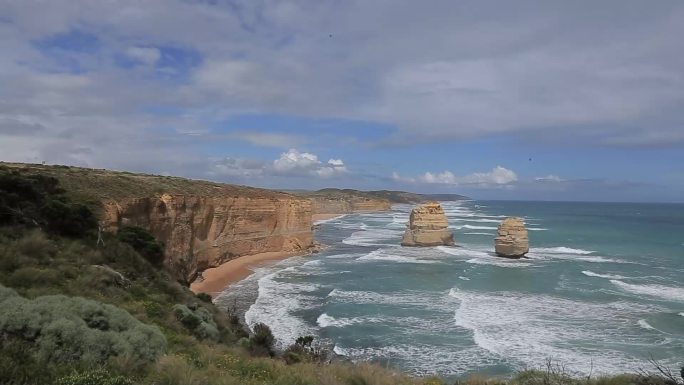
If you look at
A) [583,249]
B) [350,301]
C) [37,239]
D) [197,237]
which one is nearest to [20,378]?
[37,239]

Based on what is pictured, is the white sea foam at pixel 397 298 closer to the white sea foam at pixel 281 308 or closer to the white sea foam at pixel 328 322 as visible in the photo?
the white sea foam at pixel 281 308

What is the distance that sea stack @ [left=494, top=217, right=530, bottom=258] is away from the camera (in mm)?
43438

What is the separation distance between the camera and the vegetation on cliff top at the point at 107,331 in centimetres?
632

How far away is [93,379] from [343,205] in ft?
411

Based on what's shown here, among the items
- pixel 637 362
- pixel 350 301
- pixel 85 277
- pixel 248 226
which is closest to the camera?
pixel 85 277

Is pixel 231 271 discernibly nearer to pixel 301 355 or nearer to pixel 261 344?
pixel 261 344

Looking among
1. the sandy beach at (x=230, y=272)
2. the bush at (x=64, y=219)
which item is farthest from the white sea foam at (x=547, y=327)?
the bush at (x=64, y=219)

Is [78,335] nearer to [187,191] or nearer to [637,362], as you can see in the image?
[637,362]

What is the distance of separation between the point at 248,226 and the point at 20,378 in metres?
39.3

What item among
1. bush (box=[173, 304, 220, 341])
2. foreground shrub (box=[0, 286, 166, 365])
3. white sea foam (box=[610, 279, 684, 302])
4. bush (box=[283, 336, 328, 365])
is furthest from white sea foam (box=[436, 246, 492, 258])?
foreground shrub (box=[0, 286, 166, 365])

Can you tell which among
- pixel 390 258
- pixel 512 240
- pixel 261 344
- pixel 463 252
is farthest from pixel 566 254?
pixel 261 344

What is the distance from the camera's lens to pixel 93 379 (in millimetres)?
5602

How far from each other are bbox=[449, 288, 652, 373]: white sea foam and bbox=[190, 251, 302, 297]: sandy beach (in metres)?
14.3

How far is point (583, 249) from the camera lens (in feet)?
173
